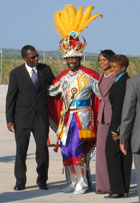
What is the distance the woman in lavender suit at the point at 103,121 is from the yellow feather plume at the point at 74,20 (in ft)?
1.88

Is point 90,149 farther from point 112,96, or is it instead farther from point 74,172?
point 112,96

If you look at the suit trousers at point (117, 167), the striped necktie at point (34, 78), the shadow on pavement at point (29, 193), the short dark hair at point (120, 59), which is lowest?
the shadow on pavement at point (29, 193)

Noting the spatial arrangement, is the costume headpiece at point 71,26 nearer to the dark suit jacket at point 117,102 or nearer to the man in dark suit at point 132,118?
the dark suit jacket at point 117,102

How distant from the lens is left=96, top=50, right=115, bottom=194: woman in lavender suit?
372 inches

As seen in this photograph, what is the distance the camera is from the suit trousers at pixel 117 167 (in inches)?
360

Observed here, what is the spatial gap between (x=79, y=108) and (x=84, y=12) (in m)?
1.37

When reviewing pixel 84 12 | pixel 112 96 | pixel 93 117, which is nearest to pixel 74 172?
pixel 93 117

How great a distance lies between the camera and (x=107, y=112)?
30.9 feet

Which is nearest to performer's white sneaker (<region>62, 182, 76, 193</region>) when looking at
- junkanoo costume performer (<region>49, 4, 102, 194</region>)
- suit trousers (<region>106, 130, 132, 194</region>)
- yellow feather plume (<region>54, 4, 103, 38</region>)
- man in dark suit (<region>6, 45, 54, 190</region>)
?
junkanoo costume performer (<region>49, 4, 102, 194</region>)

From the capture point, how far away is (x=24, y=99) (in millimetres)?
9867

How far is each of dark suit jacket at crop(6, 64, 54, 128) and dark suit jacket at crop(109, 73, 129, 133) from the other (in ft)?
4.23

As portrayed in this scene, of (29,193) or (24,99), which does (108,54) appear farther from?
(29,193)

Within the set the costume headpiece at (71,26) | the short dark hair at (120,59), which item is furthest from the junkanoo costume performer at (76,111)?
the short dark hair at (120,59)

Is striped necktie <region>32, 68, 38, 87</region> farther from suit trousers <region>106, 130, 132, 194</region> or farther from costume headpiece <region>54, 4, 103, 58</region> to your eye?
suit trousers <region>106, 130, 132, 194</region>
